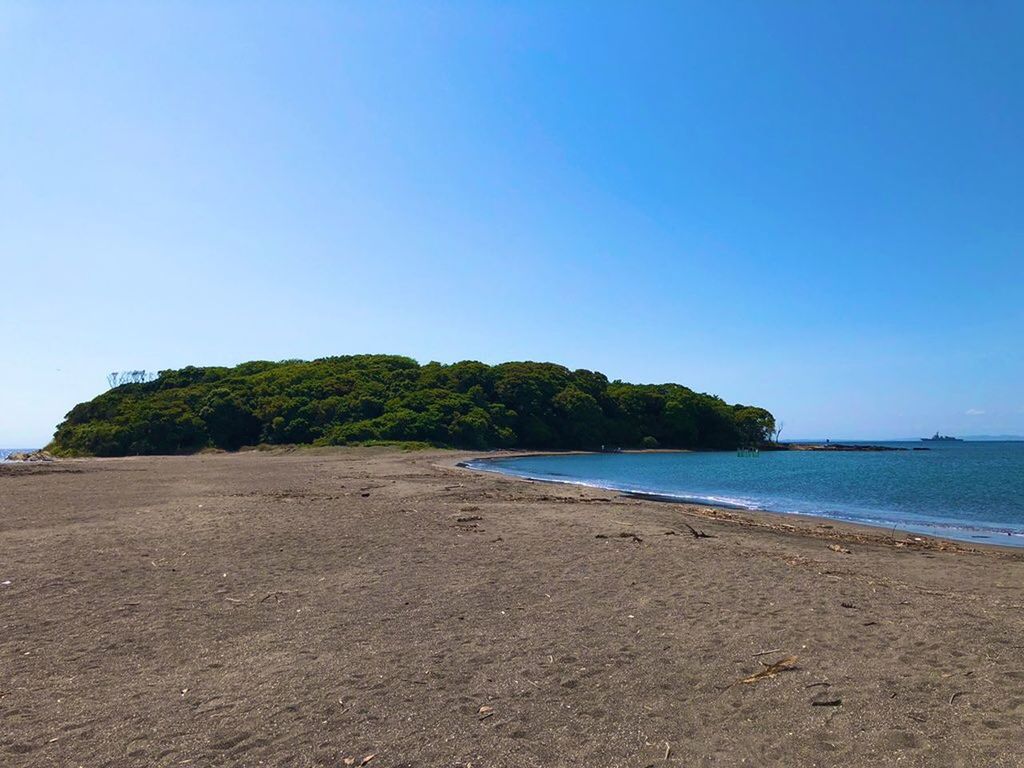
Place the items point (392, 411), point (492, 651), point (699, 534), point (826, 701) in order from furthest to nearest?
point (392, 411), point (699, 534), point (492, 651), point (826, 701)

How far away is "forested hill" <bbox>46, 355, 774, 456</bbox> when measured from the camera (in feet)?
258

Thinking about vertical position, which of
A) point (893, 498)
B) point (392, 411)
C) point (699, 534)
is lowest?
point (893, 498)

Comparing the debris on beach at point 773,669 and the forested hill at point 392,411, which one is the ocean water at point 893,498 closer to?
the debris on beach at point 773,669

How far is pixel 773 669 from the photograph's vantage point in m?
6.26

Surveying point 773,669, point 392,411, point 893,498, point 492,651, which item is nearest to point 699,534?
point 773,669

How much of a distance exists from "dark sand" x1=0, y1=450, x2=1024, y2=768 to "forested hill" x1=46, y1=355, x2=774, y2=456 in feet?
225

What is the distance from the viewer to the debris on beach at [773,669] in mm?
6051

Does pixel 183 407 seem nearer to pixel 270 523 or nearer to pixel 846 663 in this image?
pixel 270 523

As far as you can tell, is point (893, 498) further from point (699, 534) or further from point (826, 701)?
point (826, 701)

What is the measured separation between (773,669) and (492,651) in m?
2.75

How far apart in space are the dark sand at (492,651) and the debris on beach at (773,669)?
0.24 feet

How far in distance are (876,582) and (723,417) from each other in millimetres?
123455

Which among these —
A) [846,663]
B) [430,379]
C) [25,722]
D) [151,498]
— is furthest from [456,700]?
[430,379]

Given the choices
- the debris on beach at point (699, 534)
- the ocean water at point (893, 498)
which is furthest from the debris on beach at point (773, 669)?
the ocean water at point (893, 498)
